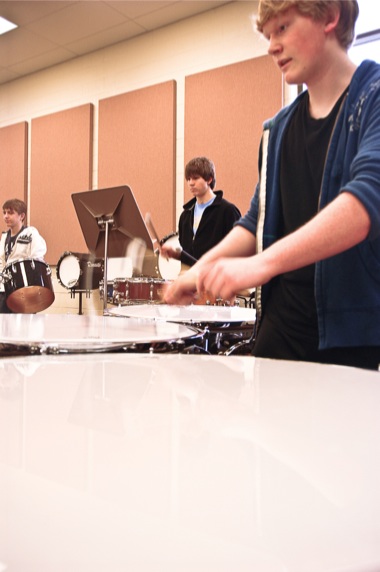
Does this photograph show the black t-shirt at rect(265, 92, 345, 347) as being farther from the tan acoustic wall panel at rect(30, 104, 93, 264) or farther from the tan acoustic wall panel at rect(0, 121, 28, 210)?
the tan acoustic wall panel at rect(0, 121, 28, 210)

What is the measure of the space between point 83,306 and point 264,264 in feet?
14.9

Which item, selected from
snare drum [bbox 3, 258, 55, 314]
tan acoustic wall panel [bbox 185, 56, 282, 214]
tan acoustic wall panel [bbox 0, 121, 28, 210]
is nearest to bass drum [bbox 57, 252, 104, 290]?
snare drum [bbox 3, 258, 55, 314]

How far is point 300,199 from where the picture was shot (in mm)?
959

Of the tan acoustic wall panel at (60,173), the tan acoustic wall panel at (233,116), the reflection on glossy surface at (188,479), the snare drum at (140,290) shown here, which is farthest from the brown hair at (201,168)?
the reflection on glossy surface at (188,479)

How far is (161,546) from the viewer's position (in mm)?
158

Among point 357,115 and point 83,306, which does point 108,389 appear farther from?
point 83,306

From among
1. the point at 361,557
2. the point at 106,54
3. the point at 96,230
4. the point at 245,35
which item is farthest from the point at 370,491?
the point at 106,54

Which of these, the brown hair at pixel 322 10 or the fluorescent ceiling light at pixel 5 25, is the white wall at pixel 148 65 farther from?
the brown hair at pixel 322 10

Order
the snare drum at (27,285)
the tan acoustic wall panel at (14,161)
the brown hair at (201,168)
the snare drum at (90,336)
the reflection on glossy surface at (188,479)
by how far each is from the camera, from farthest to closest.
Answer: the tan acoustic wall panel at (14,161)
the snare drum at (27,285)
the brown hair at (201,168)
the snare drum at (90,336)
the reflection on glossy surface at (188,479)

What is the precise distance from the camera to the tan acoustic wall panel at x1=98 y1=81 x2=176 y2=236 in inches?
174

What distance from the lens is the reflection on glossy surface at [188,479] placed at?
0.15m

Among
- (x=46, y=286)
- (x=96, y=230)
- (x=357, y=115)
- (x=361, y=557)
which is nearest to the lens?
(x=361, y=557)

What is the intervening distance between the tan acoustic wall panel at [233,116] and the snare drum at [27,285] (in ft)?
5.23

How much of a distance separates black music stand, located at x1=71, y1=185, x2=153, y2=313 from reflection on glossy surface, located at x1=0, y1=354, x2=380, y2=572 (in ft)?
6.97
